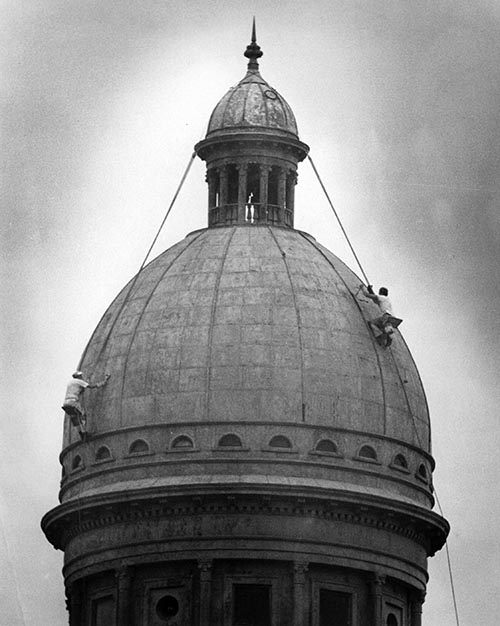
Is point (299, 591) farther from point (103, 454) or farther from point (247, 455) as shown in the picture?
point (103, 454)

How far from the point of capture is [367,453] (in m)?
144

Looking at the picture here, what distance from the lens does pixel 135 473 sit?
142875mm

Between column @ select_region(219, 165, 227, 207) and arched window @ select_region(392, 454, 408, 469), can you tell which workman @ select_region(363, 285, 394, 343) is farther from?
column @ select_region(219, 165, 227, 207)

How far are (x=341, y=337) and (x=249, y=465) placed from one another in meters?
6.57

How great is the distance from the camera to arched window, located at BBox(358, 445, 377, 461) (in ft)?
472

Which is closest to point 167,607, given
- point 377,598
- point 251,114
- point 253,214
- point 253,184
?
point 377,598

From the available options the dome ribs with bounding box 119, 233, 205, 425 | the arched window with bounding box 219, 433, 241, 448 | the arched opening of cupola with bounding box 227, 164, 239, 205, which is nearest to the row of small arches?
the arched window with bounding box 219, 433, 241, 448

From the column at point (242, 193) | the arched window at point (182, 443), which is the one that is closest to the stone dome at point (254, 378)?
the arched window at point (182, 443)

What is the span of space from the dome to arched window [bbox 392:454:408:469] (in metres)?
13.7

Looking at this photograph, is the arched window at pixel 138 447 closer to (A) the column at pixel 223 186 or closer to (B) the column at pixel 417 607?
(A) the column at pixel 223 186

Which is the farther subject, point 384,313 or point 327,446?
point 384,313

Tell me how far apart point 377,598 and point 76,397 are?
13557mm

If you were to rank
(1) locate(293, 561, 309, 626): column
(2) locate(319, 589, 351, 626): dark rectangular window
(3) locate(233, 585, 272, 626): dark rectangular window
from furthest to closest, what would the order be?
(2) locate(319, 589, 351, 626): dark rectangular window
(3) locate(233, 585, 272, 626): dark rectangular window
(1) locate(293, 561, 309, 626): column

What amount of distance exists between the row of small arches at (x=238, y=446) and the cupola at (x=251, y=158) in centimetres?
1068
